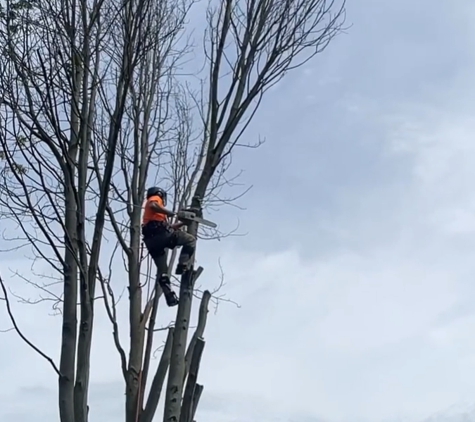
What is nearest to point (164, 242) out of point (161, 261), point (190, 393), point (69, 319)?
point (161, 261)

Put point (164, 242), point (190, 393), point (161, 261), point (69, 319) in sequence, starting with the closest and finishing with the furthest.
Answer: point (190, 393) → point (69, 319) → point (164, 242) → point (161, 261)

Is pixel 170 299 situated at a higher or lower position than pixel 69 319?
higher

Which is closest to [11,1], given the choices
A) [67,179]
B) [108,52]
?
[108,52]

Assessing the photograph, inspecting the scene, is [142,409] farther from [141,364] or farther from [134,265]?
[134,265]

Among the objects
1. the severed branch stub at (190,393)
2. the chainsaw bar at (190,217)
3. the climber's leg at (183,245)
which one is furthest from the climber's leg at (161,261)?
the severed branch stub at (190,393)

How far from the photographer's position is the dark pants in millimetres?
6469

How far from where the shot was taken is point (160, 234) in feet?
23.0

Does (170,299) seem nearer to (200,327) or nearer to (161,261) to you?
(161,261)

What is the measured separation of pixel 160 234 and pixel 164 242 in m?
0.09

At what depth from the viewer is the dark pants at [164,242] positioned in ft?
21.2

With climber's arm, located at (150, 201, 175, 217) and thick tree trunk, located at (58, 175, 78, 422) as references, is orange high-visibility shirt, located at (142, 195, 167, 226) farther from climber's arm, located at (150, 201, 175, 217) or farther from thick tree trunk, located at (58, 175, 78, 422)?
thick tree trunk, located at (58, 175, 78, 422)

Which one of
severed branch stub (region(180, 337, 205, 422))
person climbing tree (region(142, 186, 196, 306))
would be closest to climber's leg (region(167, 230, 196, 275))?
person climbing tree (region(142, 186, 196, 306))

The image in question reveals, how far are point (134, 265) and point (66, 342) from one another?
190 centimetres

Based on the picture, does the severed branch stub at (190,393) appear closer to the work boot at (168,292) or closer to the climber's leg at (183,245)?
the climber's leg at (183,245)
